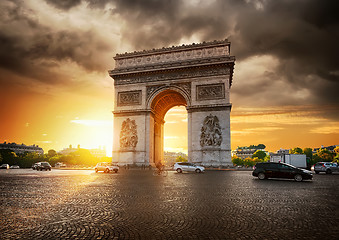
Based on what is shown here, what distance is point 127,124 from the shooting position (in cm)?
3322

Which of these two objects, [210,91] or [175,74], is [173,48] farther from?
[210,91]

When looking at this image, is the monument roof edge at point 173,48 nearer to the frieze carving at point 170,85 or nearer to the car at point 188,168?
the frieze carving at point 170,85

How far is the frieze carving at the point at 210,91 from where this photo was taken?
30547 millimetres

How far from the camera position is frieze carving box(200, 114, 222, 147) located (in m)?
29.5

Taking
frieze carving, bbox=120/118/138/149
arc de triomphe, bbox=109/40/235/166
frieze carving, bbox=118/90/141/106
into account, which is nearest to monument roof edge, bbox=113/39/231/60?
arc de triomphe, bbox=109/40/235/166

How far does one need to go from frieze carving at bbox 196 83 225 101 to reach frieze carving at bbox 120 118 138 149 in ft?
31.1

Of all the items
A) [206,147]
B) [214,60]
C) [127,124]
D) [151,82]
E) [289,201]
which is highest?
[214,60]

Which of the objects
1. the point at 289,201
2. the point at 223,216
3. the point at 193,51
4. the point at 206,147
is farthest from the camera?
the point at 193,51

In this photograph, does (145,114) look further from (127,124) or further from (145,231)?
(145,231)

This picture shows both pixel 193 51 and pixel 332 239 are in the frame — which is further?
pixel 193 51

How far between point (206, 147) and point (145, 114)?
922 cm

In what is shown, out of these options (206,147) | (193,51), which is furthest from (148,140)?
(193,51)

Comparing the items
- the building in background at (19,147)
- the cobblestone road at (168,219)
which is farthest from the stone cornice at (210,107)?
the building in background at (19,147)

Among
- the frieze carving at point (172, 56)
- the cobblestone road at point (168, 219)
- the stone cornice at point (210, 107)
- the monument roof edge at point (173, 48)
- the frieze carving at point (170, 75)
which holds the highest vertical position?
the monument roof edge at point (173, 48)
